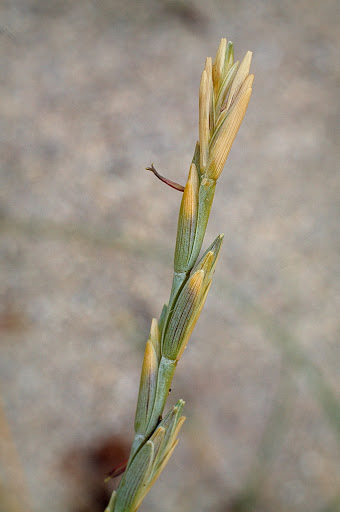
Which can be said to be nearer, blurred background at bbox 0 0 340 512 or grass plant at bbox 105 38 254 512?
grass plant at bbox 105 38 254 512

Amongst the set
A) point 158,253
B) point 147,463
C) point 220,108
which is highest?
point 158,253

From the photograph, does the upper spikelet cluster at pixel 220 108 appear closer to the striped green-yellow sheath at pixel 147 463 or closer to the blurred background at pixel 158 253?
the striped green-yellow sheath at pixel 147 463

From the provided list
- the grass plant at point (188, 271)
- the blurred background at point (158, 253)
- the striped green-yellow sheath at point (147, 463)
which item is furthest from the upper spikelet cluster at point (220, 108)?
the blurred background at point (158, 253)

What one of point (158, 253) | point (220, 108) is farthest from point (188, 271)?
point (158, 253)

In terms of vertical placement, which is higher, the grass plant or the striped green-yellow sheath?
the grass plant

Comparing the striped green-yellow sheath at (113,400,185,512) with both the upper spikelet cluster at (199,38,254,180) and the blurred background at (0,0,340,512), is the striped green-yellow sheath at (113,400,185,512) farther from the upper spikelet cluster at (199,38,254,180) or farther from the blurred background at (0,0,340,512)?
the blurred background at (0,0,340,512)

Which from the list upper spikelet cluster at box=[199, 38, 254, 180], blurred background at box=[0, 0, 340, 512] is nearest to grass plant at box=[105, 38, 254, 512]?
upper spikelet cluster at box=[199, 38, 254, 180]

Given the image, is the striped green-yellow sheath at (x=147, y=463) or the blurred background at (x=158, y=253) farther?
the blurred background at (x=158, y=253)

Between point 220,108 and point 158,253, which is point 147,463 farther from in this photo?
point 158,253
